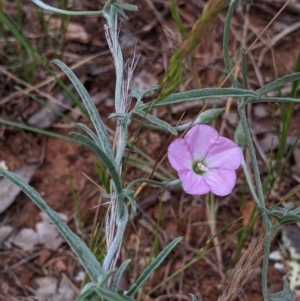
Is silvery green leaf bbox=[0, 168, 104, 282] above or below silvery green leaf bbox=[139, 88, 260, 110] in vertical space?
below

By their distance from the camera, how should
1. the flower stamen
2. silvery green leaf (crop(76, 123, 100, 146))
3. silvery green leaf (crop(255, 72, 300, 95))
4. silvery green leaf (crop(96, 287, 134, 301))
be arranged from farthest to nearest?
the flower stamen, silvery green leaf (crop(255, 72, 300, 95)), silvery green leaf (crop(76, 123, 100, 146)), silvery green leaf (crop(96, 287, 134, 301))

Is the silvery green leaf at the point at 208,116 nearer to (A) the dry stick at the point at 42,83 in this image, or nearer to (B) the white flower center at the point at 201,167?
(B) the white flower center at the point at 201,167

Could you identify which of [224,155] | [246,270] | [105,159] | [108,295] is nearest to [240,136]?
[224,155]

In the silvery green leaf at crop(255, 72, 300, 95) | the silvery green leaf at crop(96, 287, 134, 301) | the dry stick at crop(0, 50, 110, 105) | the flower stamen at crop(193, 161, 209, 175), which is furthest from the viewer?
the dry stick at crop(0, 50, 110, 105)

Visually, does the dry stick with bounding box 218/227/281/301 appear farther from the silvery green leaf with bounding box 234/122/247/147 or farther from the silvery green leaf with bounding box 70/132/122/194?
the silvery green leaf with bounding box 70/132/122/194

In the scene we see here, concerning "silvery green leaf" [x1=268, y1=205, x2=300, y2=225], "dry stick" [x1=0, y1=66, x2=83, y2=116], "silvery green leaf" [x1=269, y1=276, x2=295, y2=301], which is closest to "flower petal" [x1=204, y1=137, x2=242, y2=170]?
"silvery green leaf" [x1=268, y1=205, x2=300, y2=225]

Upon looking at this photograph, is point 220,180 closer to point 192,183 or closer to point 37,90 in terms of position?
point 192,183
